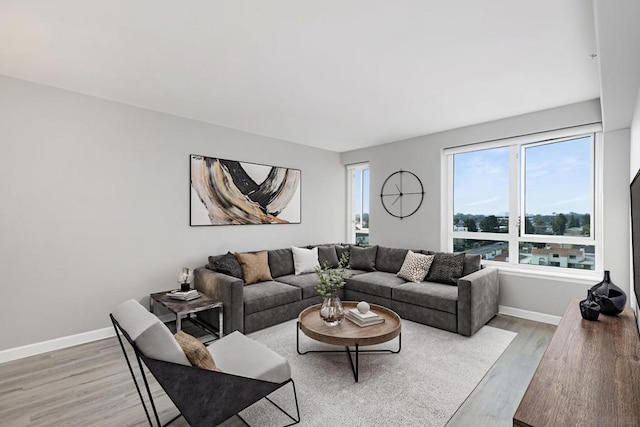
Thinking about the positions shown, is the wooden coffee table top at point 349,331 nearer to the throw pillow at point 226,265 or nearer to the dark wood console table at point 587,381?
the dark wood console table at point 587,381

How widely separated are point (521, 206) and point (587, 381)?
10.4ft

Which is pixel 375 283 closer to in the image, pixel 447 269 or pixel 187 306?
pixel 447 269

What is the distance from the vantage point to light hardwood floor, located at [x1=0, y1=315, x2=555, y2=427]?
6.82ft

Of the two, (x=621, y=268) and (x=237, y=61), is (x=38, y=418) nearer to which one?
(x=237, y=61)

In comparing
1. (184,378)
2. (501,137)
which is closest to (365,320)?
(184,378)

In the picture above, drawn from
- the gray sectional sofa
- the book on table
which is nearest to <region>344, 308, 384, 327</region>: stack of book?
the book on table

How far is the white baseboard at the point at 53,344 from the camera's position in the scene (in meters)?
2.89

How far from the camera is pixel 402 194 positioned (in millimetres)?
5246

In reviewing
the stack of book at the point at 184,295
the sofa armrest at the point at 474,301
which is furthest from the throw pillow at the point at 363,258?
the stack of book at the point at 184,295

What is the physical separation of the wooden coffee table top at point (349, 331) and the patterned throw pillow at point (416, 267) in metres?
1.28

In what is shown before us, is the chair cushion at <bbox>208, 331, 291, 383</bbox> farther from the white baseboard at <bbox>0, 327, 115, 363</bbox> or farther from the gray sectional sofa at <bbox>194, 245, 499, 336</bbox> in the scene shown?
the white baseboard at <bbox>0, 327, 115, 363</bbox>

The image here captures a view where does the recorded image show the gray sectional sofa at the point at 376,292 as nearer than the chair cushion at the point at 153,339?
No

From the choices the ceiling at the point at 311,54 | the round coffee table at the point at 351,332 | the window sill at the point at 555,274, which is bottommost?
the round coffee table at the point at 351,332

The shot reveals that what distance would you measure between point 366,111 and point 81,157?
322 centimetres
